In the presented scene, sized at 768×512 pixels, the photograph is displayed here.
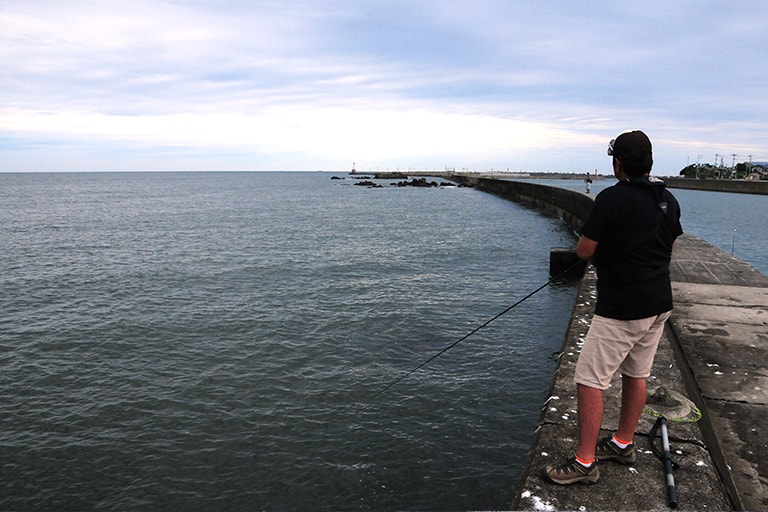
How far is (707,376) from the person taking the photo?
4.78 metres

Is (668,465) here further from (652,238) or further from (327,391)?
(327,391)

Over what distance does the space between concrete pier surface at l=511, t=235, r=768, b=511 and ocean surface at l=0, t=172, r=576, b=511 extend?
158 centimetres

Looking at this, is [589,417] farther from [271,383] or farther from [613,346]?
[271,383]

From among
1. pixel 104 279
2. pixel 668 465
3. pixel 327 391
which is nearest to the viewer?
pixel 668 465

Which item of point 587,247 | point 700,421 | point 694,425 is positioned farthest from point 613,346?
point 700,421

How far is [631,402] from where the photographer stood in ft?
9.95

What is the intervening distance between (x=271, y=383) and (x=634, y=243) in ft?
20.7

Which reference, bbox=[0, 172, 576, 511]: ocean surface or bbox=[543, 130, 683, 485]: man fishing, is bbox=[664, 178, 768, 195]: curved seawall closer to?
bbox=[0, 172, 576, 511]: ocean surface

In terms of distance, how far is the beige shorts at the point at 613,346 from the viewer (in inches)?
111

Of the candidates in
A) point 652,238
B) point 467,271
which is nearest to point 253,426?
point 652,238

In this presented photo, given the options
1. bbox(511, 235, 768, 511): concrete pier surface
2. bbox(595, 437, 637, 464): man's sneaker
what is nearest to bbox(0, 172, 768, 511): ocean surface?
bbox(511, 235, 768, 511): concrete pier surface

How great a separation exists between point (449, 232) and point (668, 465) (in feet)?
81.6

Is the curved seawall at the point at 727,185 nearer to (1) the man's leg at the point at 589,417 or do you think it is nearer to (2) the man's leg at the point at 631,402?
(2) the man's leg at the point at 631,402

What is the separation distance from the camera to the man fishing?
270cm
